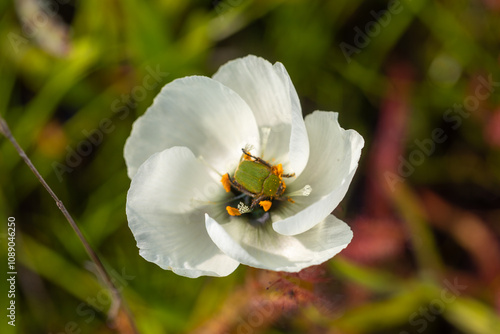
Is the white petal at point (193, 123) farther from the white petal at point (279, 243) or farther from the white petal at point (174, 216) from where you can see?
the white petal at point (279, 243)

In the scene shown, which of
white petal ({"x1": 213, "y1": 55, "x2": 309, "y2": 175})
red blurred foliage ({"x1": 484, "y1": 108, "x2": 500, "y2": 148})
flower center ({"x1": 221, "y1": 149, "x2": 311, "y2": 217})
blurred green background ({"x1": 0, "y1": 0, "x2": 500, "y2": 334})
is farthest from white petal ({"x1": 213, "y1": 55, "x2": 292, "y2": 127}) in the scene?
red blurred foliage ({"x1": 484, "y1": 108, "x2": 500, "y2": 148})

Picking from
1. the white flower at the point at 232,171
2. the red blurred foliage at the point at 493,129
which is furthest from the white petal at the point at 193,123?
the red blurred foliage at the point at 493,129

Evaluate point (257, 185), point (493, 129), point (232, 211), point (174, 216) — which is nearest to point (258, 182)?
point (257, 185)

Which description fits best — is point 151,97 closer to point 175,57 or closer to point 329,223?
point 175,57

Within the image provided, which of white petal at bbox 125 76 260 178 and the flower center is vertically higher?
white petal at bbox 125 76 260 178

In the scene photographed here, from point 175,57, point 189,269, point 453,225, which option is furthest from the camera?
point 453,225

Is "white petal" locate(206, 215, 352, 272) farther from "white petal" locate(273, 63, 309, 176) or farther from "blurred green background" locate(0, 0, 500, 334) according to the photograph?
"blurred green background" locate(0, 0, 500, 334)

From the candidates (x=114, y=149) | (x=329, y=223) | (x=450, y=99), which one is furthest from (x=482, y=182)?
(x=114, y=149)
